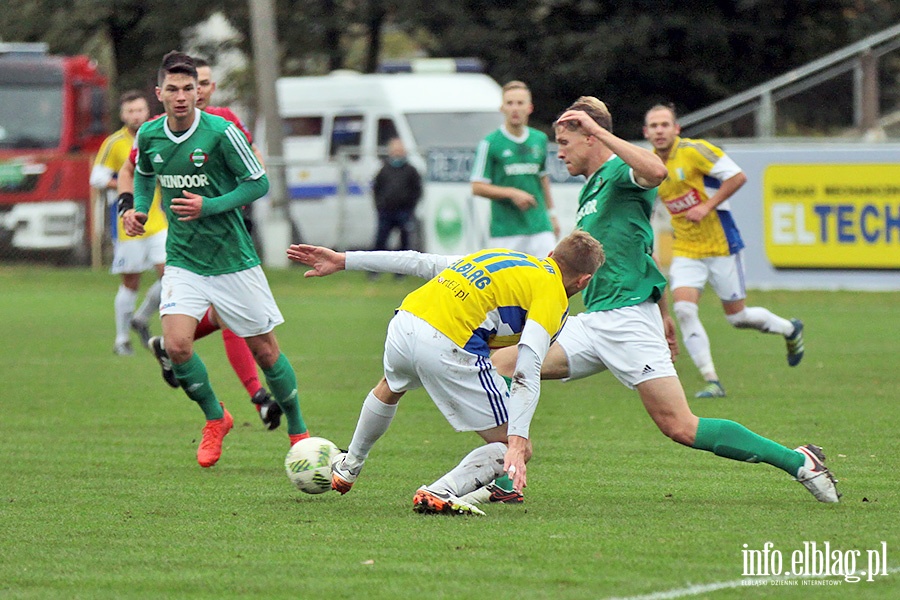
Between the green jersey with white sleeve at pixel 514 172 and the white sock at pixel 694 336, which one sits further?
the green jersey with white sleeve at pixel 514 172

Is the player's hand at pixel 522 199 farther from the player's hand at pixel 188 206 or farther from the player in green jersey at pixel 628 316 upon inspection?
the player in green jersey at pixel 628 316

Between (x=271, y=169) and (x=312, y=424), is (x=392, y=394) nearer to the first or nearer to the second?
(x=312, y=424)

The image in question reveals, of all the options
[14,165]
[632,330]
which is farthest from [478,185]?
[14,165]

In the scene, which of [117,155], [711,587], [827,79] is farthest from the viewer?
[827,79]

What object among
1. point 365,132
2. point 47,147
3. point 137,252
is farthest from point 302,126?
point 137,252

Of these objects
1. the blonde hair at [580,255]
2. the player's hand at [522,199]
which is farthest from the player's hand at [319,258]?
the player's hand at [522,199]

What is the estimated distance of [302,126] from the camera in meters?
28.0

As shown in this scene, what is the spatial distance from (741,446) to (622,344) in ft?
2.32

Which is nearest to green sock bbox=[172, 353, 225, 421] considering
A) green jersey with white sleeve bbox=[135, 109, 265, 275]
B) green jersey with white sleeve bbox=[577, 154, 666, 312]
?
green jersey with white sleeve bbox=[135, 109, 265, 275]

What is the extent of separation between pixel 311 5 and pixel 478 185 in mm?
23174

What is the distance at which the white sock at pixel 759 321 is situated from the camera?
1180cm

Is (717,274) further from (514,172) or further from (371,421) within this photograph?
(371,421)

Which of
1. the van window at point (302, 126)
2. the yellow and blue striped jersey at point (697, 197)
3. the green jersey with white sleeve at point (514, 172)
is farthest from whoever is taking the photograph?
the van window at point (302, 126)

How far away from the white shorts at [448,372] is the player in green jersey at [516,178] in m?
6.15
